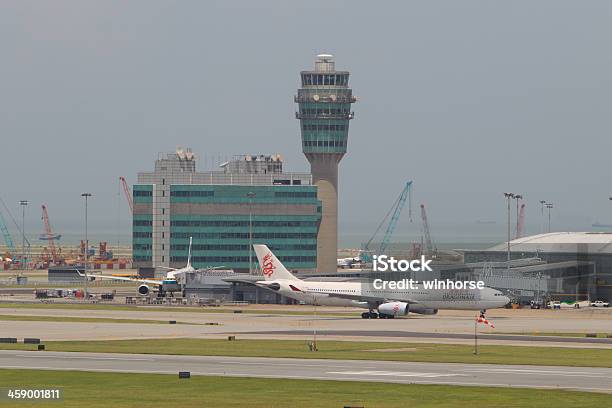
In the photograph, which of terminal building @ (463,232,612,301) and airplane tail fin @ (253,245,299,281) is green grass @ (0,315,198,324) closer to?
airplane tail fin @ (253,245,299,281)

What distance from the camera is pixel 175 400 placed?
62.6 meters

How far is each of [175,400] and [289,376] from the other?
12.5m

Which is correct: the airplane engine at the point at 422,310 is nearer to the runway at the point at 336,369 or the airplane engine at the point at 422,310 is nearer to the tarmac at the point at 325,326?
the tarmac at the point at 325,326

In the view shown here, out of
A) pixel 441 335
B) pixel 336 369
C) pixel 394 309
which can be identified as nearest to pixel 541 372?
pixel 336 369

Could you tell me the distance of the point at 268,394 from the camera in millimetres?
64938

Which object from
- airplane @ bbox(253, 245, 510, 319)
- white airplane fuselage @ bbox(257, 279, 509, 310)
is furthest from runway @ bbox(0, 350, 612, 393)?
white airplane fuselage @ bbox(257, 279, 509, 310)

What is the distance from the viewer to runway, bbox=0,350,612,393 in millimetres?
71312

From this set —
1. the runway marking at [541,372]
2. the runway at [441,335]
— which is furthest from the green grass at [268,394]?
the runway at [441,335]

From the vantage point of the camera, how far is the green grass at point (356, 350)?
87.2 meters

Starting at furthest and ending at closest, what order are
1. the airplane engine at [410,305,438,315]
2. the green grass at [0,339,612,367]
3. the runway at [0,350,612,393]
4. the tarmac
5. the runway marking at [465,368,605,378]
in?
the airplane engine at [410,305,438,315], the tarmac, the green grass at [0,339,612,367], the runway marking at [465,368,605,378], the runway at [0,350,612,393]

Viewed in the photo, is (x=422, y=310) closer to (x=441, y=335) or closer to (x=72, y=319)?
(x=441, y=335)

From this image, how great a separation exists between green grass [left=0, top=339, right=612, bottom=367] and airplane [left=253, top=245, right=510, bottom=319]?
149 ft

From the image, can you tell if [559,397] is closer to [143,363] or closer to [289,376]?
[289,376]

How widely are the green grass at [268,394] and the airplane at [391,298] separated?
7849 centimetres
